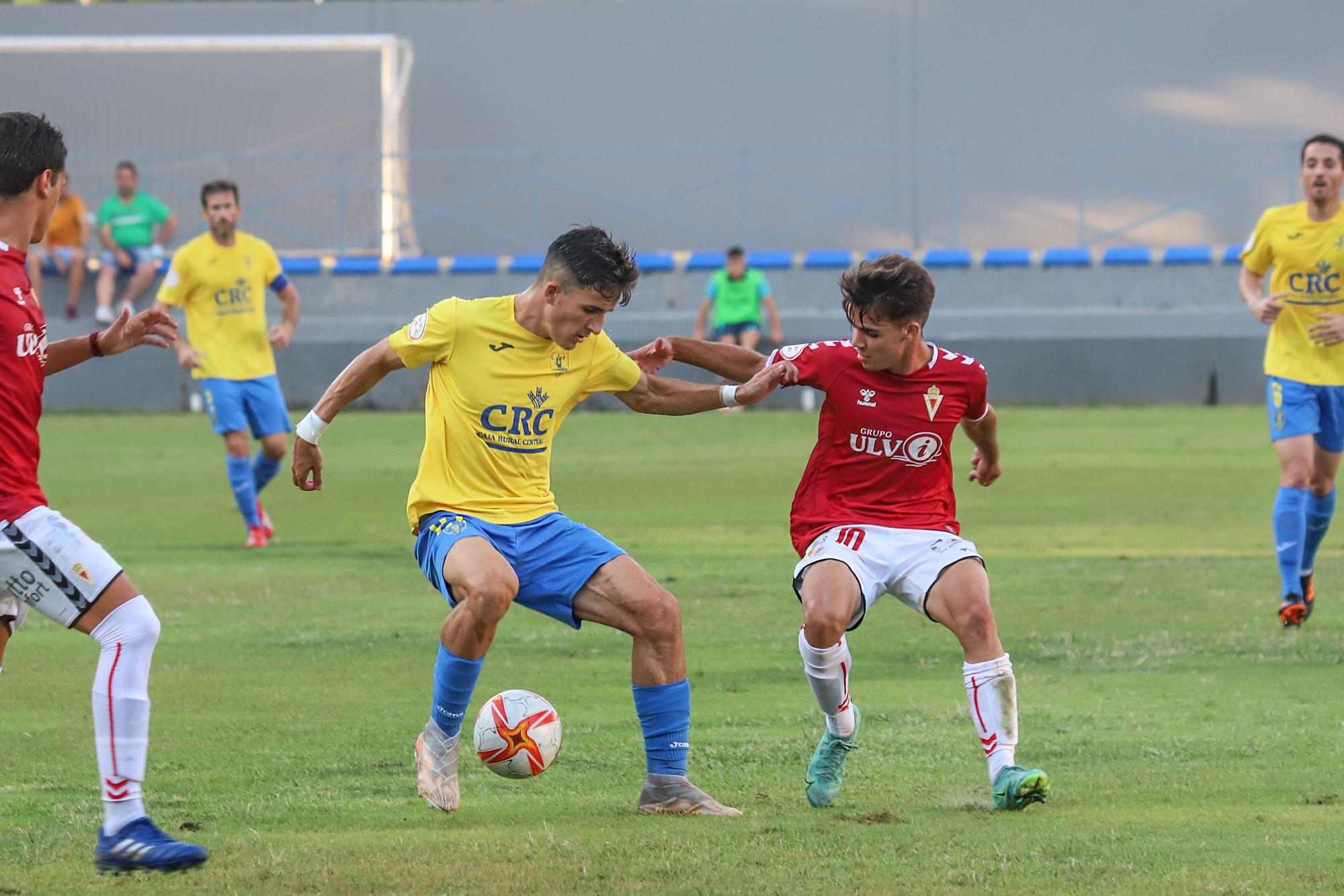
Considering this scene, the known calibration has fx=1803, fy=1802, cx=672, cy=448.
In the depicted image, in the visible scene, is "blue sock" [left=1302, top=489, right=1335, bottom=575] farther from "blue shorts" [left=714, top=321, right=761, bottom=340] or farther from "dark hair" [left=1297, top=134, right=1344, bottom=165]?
"blue shorts" [left=714, top=321, right=761, bottom=340]

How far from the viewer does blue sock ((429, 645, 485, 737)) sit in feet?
19.3

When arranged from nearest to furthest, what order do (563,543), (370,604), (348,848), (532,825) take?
(348,848), (532,825), (563,543), (370,604)

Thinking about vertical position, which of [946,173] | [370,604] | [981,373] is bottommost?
[370,604]

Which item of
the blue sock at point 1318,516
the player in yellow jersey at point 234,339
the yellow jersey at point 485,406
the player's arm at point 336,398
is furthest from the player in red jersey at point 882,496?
the player in yellow jersey at point 234,339

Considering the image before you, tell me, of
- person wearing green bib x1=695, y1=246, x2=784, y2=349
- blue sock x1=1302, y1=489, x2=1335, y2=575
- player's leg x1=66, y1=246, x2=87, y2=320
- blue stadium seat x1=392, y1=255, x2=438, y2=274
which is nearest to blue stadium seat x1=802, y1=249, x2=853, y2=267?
person wearing green bib x1=695, y1=246, x2=784, y2=349

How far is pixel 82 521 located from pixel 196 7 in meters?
20.8

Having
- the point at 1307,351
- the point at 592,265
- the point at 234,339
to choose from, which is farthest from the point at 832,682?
A: the point at 234,339

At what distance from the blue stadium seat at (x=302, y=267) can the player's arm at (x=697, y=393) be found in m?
21.9

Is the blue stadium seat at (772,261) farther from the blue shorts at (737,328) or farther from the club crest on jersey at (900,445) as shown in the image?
the club crest on jersey at (900,445)

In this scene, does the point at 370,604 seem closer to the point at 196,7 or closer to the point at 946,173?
the point at 946,173

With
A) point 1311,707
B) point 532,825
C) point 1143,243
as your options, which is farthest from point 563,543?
point 1143,243

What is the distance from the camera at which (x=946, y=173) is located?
30.4 meters

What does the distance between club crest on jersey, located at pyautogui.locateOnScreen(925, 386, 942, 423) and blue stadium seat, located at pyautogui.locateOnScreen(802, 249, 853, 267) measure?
2111 cm

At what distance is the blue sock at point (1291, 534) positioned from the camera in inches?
372
